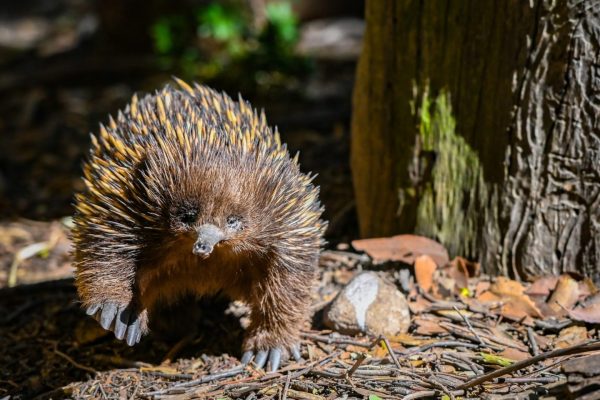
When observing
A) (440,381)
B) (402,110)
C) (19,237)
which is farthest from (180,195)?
(19,237)

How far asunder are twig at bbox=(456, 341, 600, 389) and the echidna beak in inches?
46.3

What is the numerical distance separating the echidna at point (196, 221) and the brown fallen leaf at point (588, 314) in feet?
4.24

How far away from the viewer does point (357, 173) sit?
15.1 feet

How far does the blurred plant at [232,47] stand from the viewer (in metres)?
6.75

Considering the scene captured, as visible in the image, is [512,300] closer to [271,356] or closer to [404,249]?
[404,249]

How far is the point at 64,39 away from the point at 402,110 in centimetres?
759

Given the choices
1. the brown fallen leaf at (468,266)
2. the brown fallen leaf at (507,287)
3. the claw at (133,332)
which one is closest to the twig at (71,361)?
the claw at (133,332)

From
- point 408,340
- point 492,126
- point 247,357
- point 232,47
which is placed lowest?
point 247,357

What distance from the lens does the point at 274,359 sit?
3.51m

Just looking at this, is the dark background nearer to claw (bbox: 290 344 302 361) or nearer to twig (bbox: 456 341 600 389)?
claw (bbox: 290 344 302 361)

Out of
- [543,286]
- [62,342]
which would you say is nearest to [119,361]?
[62,342]

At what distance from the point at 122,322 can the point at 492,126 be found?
80.5 inches

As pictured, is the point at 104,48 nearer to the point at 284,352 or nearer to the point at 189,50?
the point at 189,50

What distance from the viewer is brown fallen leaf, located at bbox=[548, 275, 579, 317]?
3.62m
